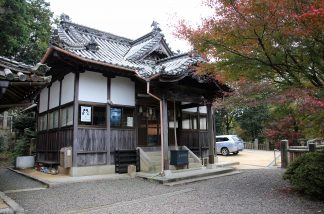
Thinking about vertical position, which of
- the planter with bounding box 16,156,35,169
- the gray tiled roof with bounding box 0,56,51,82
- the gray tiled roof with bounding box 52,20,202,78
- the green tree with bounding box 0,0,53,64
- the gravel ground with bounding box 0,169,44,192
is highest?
the green tree with bounding box 0,0,53,64

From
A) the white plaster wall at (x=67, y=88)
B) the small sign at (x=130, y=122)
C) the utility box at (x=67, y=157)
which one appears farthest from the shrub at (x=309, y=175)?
the white plaster wall at (x=67, y=88)

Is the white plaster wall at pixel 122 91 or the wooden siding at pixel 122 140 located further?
the white plaster wall at pixel 122 91

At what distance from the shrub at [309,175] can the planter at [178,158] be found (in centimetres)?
536

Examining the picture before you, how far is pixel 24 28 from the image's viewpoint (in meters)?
18.2

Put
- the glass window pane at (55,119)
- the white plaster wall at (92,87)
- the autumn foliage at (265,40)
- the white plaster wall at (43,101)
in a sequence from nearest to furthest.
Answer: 1. the autumn foliage at (265,40)
2. the white plaster wall at (92,87)
3. the glass window pane at (55,119)
4. the white plaster wall at (43,101)

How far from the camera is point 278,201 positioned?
770cm

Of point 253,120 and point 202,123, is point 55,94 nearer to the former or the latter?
point 202,123

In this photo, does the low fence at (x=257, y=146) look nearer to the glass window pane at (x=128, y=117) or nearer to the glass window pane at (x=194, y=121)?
the glass window pane at (x=194, y=121)

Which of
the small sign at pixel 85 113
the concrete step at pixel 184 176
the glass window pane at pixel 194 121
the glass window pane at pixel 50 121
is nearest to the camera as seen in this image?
the concrete step at pixel 184 176

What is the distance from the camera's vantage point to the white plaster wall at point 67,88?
12953 millimetres

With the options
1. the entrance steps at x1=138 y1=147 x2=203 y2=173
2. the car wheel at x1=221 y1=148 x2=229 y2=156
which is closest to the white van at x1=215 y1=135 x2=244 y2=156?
the car wheel at x1=221 y1=148 x2=229 y2=156

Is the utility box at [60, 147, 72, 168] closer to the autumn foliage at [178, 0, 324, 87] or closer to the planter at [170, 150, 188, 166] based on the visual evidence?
the planter at [170, 150, 188, 166]

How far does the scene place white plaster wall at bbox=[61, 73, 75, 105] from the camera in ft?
42.5

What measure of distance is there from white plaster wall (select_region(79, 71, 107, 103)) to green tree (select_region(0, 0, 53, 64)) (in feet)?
26.0
